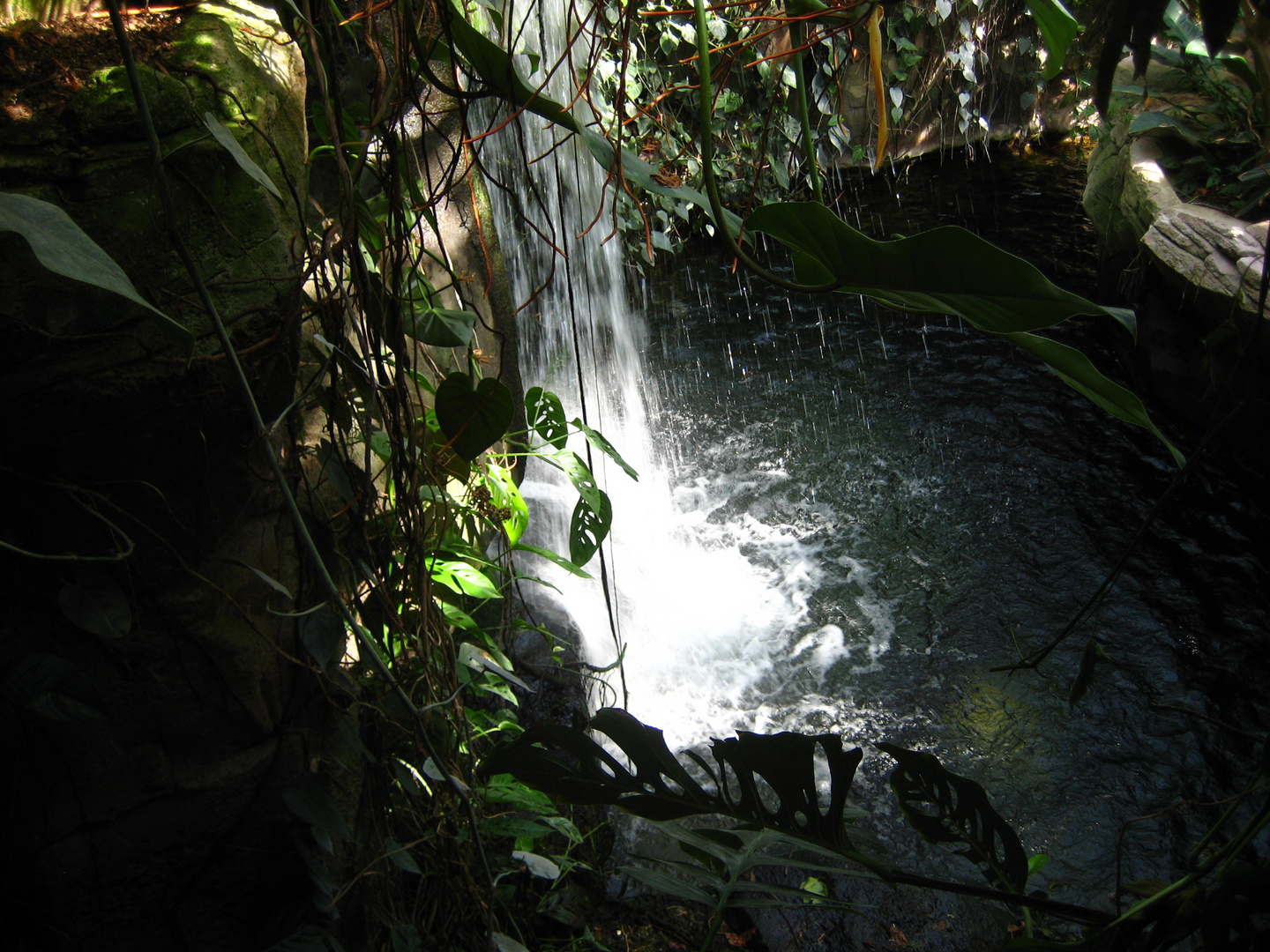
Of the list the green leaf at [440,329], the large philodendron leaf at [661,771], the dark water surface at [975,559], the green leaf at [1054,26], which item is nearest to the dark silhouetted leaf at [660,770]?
the large philodendron leaf at [661,771]

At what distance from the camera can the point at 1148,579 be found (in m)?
3.17

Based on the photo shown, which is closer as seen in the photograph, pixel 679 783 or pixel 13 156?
pixel 679 783

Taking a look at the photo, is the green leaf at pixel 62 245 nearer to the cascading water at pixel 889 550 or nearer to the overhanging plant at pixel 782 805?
the overhanging plant at pixel 782 805

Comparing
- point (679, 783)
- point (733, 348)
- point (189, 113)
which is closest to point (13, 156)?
point (189, 113)

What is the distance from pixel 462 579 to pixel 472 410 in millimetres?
504

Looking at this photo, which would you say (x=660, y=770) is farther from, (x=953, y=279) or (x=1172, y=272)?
(x=1172, y=272)

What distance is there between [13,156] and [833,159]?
709 cm

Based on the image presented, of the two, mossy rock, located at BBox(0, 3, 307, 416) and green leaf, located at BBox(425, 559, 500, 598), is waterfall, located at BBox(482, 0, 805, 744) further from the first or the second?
mossy rock, located at BBox(0, 3, 307, 416)

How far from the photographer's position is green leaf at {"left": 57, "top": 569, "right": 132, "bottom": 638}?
1.04 metres

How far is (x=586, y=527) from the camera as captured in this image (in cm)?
179

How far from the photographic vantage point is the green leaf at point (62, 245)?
0.57 meters

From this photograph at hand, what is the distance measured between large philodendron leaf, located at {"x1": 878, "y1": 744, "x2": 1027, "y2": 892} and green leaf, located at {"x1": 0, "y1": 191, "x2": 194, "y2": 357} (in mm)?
864

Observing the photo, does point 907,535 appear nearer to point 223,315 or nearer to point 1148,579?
point 1148,579

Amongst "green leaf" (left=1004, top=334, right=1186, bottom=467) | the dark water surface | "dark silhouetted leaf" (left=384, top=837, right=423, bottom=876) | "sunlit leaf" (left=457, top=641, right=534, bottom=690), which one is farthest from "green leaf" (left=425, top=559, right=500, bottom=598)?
the dark water surface
